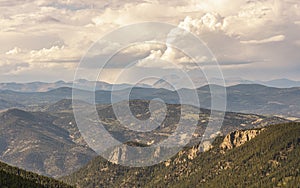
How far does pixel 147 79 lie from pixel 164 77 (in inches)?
339

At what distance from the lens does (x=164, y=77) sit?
491 feet

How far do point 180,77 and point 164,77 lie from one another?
744 cm

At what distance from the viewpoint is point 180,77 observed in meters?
144

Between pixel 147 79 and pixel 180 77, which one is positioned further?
pixel 147 79

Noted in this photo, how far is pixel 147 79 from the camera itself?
6142 inches

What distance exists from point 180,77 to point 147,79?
16.0m
